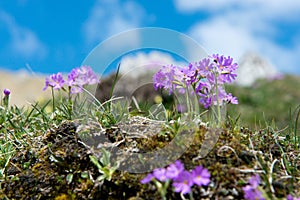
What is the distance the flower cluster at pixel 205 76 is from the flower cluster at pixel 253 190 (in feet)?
2.18

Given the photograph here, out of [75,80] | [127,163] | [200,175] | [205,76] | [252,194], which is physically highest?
[75,80]

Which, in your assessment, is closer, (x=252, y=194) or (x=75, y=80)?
(x=252, y=194)

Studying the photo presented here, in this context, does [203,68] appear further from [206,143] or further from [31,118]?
[31,118]

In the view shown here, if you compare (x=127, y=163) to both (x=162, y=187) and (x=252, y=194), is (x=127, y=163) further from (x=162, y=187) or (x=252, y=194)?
(x=252, y=194)

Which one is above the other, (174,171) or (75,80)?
(75,80)

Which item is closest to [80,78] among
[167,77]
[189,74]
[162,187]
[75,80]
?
[75,80]

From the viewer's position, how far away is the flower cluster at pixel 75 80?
3484mm

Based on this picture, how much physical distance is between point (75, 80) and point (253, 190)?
70.4 inches

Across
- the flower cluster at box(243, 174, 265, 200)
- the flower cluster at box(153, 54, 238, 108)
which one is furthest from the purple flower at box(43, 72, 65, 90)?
the flower cluster at box(243, 174, 265, 200)

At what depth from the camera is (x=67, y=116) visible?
3.40m

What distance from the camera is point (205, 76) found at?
9.64ft

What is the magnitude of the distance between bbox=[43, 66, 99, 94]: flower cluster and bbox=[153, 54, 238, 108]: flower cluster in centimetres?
65

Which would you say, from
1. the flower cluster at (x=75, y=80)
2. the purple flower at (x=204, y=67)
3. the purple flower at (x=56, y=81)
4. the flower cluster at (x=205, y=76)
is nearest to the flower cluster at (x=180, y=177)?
the flower cluster at (x=205, y=76)

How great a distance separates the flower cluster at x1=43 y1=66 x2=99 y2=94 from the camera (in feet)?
11.4
